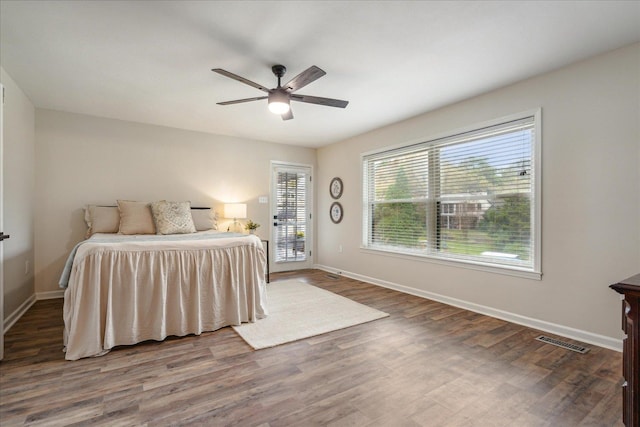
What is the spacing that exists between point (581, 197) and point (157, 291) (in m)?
3.91

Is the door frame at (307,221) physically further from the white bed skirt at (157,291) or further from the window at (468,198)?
the white bed skirt at (157,291)

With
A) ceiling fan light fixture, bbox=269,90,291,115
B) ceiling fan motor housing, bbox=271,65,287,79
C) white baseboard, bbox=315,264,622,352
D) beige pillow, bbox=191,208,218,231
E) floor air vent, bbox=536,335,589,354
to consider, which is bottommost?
floor air vent, bbox=536,335,589,354

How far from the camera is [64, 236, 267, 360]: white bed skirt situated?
2.33 metres

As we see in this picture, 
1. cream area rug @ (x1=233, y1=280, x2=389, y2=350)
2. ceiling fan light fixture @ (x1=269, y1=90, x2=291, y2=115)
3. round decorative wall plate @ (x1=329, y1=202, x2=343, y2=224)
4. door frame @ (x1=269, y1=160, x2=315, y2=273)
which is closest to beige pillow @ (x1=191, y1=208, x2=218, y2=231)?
door frame @ (x1=269, y1=160, x2=315, y2=273)

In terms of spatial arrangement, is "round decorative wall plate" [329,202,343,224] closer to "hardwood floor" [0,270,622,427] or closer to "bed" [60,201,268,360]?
"bed" [60,201,268,360]

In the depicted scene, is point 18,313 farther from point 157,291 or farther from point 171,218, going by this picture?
point 157,291

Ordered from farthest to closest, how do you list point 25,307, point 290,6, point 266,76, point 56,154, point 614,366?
1. point 56,154
2. point 25,307
3. point 266,76
4. point 614,366
5. point 290,6

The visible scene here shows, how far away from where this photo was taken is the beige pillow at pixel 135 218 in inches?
151

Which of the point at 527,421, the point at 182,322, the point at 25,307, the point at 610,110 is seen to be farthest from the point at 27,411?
the point at 610,110

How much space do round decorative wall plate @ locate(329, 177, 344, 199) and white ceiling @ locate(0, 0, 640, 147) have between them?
2104mm

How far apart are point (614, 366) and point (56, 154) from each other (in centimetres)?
637

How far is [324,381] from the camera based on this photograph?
1.99 m

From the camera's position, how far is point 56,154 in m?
3.99

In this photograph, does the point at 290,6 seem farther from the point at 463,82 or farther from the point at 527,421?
the point at 527,421
